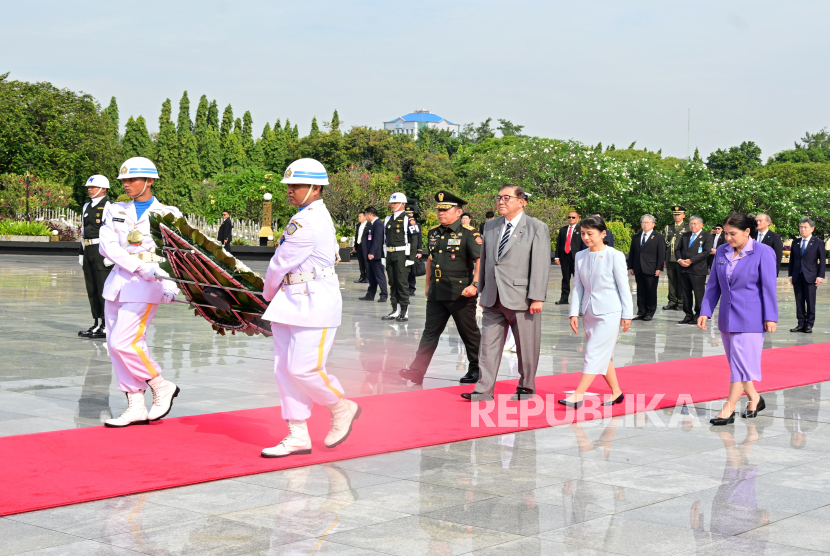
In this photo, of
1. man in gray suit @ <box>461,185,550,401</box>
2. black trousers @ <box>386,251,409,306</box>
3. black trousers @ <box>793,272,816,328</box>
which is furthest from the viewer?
black trousers @ <box>386,251,409,306</box>

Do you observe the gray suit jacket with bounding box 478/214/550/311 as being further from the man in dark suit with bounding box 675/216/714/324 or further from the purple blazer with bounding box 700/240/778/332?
the man in dark suit with bounding box 675/216/714/324

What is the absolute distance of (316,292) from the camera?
18.5ft

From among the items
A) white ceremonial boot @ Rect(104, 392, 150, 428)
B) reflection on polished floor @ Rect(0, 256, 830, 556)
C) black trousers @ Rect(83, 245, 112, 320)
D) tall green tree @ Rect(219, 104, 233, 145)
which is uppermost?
tall green tree @ Rect(219, 104, 233, 145)

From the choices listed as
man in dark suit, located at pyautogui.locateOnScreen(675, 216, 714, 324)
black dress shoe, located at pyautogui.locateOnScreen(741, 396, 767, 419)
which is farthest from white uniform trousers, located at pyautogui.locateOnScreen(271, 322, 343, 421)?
man in dark suit, located at pyautogui.locateOnScreen(675, 216, 714, 324)

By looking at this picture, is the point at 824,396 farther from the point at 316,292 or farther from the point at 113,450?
the point at 113,450

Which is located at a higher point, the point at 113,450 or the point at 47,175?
the point at 47,175

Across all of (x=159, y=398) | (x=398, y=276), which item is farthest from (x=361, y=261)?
(x=159, y=398)

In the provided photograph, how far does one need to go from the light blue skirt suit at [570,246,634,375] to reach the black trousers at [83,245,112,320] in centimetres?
646

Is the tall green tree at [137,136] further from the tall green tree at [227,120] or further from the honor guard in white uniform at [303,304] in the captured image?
the honor guard in white uniform at [303,304]

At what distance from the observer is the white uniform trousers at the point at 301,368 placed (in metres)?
5.59

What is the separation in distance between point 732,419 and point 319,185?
3551mm

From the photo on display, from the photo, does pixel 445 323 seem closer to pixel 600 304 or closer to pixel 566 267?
pixel 600 304

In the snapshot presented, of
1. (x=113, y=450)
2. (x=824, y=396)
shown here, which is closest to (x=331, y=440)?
(x=113, y=450)

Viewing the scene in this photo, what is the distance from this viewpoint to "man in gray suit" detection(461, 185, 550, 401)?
25.0 ft
